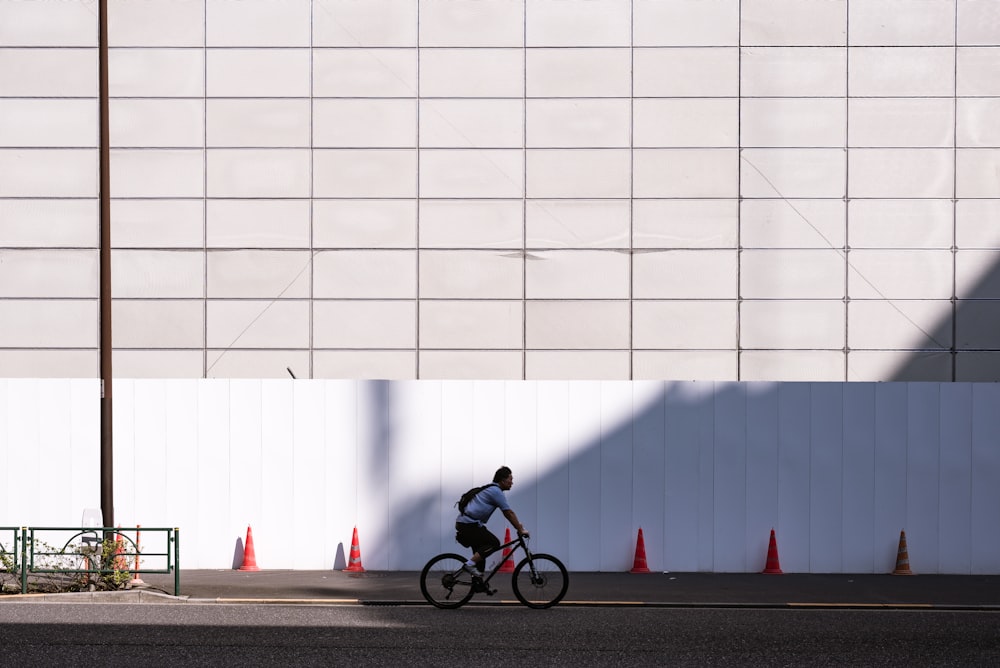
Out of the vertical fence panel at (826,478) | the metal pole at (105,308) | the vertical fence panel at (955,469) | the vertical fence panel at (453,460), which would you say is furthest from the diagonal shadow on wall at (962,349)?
the metal pole at (105,308)

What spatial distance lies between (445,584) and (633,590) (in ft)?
9.96

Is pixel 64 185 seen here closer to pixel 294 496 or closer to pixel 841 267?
pixel 294 496

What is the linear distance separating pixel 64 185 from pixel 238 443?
618cm

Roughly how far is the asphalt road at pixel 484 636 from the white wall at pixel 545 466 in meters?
3.80

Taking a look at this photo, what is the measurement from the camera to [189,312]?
21703 mm

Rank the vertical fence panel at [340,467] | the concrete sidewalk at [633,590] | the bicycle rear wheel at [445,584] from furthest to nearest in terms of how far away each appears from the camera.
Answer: the vertical fence panel at [340,467] < the concrete sidewalk at [633,590] < the bicycle rear wheel at [445,584]

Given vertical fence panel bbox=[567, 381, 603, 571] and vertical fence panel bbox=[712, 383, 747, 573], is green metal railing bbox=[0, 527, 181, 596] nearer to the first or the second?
vertical fence panel bbox=[567, 381, 603, 571]

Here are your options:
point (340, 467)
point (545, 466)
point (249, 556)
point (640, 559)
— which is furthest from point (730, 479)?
point (249, 556)

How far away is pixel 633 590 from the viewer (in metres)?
16.7

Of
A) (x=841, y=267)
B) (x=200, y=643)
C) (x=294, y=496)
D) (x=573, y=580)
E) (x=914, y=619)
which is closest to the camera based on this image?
(x=200, y=643)

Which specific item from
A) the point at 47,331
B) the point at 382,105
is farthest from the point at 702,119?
the point at 47,331

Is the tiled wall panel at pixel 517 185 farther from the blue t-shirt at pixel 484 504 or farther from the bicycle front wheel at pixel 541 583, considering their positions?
the bicycle front wheel at pixel 541 583

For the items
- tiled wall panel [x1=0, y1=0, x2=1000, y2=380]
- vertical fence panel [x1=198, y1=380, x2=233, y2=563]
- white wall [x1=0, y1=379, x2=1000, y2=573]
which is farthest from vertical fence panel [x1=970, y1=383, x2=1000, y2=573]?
vertical fence panel [x1=198, y1=380, x2=233, y2=563]

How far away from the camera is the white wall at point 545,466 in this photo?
62.2 ft
